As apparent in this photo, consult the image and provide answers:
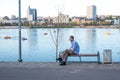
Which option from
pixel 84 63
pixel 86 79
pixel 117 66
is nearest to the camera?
pixel 86 79

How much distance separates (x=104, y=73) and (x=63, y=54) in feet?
10.3

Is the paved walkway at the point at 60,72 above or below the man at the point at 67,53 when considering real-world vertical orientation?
below

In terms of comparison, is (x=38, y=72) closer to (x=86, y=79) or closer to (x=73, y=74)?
(x=73, y=74)

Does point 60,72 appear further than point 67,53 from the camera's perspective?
No

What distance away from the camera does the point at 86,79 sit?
1270 centimetres

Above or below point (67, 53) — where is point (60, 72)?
below

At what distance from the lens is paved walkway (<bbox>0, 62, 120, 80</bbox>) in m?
13.2

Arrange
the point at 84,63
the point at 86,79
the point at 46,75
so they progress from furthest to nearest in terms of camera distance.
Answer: the point at 84,63 → the point at 46,75 → the point at 86,79

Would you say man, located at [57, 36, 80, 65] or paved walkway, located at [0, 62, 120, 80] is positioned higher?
man, located at [57, 36, 80, 65]

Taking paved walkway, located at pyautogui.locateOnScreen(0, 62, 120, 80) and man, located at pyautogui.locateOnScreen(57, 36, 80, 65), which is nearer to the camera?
paved walkway, located at pyautogui.locateOnScreen(0, 62, 120, 80)

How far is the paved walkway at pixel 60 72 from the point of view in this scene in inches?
518

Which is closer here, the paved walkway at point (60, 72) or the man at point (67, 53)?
the paved walkway at point (60, 72)

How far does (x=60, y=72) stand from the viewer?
14.4 metres

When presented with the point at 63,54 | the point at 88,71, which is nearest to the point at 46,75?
the point at 88,71
